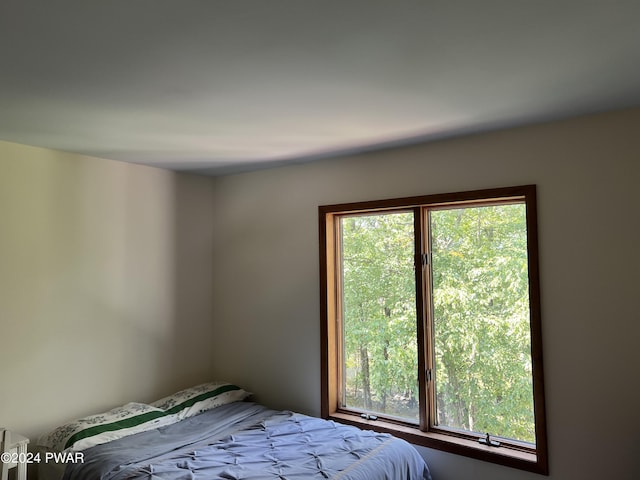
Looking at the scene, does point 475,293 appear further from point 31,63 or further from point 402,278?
point 31,63

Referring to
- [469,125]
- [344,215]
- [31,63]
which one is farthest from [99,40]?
[344,215]

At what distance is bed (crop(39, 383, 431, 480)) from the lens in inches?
84.4

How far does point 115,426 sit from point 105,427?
0.06m

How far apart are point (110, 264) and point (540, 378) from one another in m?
2.80

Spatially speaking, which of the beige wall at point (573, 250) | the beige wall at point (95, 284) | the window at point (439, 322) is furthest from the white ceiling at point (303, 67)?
the window at point (439, 322)

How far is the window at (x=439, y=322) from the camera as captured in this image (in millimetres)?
2441

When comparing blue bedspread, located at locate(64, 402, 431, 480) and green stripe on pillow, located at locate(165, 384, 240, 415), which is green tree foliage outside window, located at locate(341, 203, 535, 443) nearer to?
blue bedspread, located at locate(64, 402, 431, 480)

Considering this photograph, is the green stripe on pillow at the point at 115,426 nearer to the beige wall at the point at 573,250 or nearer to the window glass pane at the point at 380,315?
the beige wall at the point at 573,250

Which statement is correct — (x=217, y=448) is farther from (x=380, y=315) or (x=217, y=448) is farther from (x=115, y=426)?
(x=380, y=315)

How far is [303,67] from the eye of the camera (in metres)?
1.67

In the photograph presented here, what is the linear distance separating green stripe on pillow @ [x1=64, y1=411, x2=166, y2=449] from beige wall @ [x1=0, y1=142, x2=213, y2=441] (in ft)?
1.26

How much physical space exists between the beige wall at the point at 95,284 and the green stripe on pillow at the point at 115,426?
0.38 metres

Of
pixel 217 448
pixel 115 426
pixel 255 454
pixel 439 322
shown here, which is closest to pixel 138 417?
pixel 115 426

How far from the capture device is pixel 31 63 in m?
1.62
